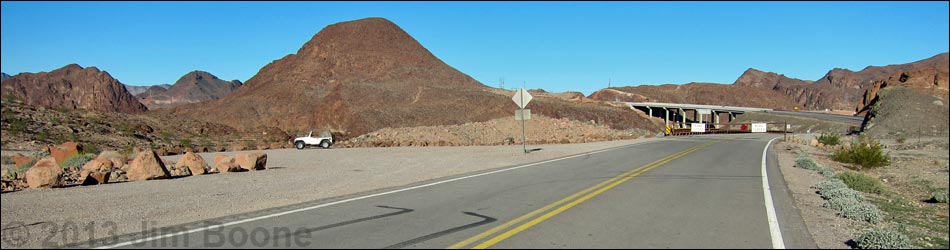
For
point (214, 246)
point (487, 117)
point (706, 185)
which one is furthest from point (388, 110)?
point (214, 246)

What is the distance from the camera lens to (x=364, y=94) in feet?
247

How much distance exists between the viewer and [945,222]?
32.9 ft

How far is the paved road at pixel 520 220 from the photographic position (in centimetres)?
684

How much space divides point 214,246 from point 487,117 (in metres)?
55.3

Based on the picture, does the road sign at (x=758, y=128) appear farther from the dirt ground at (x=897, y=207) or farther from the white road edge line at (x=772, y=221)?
the white road edge line at (x=772, y=221)

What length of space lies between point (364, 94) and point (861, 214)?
6903 centimetres

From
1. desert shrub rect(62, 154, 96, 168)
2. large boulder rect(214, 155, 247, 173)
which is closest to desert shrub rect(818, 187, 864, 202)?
large boulder rect(214, 155, 247, 173)

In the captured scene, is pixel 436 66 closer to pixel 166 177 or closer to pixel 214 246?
Answer: pixel 166 177

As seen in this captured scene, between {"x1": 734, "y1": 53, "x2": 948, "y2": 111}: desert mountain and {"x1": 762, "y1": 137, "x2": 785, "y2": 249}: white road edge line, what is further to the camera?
{"x1": 734, "y1": 53, "x2": 948, "y2": 111}: desert mountain

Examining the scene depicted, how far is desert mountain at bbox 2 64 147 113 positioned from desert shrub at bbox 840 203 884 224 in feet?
231

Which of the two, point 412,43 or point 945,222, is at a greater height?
point 412,43

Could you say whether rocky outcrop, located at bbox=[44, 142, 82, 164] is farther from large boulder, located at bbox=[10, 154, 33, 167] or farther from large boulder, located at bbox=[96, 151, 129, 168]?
large boulder, located at bbox=[96, 151, 129, 168]

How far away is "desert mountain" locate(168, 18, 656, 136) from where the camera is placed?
6688 centimetres

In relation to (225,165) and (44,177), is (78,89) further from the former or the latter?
(44,177)
